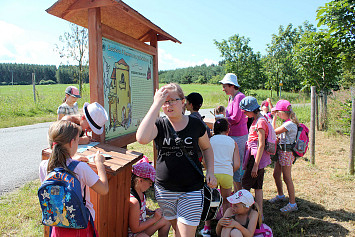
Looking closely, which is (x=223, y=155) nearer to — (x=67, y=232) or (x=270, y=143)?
(x=270, y=143)

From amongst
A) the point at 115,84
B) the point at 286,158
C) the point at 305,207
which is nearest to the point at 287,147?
the point at 286,158

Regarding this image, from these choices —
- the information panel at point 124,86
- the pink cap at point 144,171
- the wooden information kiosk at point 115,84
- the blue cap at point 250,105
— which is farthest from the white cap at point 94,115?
the blue cap at point 250,105

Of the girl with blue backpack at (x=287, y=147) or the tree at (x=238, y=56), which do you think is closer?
the girl with blue backpack at (x=287, y=147)

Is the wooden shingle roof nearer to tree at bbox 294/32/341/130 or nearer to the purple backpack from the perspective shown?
the purple backpack

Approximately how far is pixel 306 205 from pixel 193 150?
266 cm

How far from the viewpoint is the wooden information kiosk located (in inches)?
90.2

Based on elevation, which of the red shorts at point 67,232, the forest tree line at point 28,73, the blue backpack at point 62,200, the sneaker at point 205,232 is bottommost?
the sneaker at point 205,232

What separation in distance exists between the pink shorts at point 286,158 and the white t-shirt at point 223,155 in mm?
913

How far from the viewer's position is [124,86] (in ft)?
10.4

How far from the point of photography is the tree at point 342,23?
19.4ft

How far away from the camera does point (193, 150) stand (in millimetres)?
1906

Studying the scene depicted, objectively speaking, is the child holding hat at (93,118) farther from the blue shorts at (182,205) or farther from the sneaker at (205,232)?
the sneaker at (205,232)

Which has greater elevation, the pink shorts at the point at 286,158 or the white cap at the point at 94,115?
the white cap at the point at 94,115

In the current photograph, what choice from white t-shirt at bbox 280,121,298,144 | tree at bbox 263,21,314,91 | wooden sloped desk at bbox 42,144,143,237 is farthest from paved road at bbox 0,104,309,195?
tree at bbox 263,21,314,91
